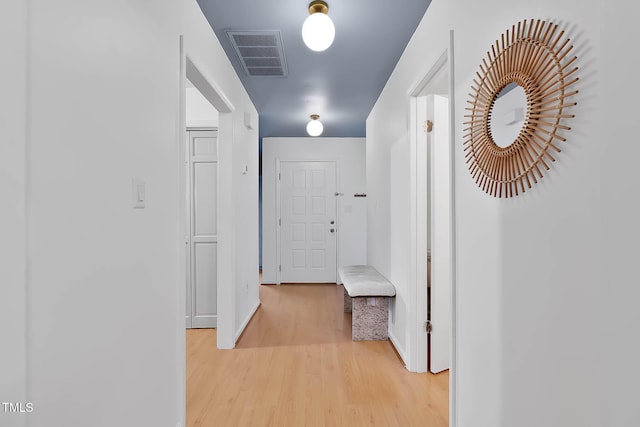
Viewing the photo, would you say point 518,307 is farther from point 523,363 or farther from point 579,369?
point 579,369

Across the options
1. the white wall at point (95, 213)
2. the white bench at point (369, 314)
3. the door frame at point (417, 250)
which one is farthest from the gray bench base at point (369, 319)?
A: the white wall at point (95, 213)

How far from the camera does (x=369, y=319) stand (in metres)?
3.34

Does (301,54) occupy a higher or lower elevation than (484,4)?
higher

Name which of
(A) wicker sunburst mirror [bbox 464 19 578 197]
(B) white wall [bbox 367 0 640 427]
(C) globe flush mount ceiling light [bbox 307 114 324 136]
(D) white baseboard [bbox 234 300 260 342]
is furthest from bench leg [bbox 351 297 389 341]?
(C) globe flush mount ceiling light [bbox 307 114 324 136]

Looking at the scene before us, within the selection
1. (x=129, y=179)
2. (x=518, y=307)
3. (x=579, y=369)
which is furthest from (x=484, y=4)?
(x=129, y=179)

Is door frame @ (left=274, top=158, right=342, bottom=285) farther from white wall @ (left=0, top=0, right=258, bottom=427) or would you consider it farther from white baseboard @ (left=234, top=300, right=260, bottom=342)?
white wall @ (left=0, top=0, right=258, bottom=427)

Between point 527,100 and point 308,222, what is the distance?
4.99 m

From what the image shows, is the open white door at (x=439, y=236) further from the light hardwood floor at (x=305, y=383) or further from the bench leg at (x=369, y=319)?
the bench leg at (x=369, y=319)

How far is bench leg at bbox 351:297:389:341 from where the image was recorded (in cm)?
333

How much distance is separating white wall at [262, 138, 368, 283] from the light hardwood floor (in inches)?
93.3

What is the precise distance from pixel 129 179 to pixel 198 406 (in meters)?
1.53

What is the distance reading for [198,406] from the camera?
2.18 metres

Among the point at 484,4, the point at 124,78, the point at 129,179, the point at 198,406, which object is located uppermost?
the point at 484,4

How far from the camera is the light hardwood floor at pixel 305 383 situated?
2076mm
